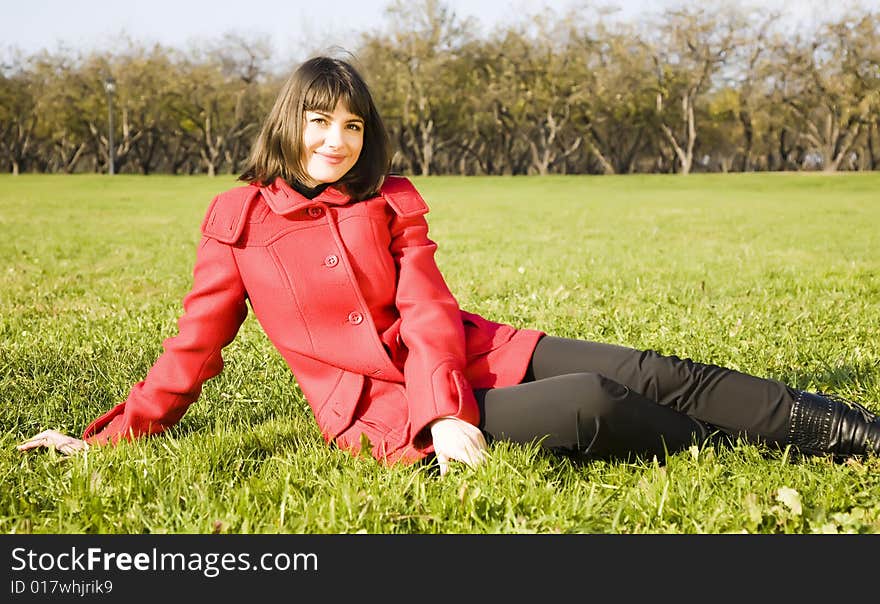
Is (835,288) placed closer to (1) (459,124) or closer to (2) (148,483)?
(2) (148,483)

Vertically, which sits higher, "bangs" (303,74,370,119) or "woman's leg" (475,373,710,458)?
"bangs" (303,74,370,119)

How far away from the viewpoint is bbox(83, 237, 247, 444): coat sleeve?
10.1 feet

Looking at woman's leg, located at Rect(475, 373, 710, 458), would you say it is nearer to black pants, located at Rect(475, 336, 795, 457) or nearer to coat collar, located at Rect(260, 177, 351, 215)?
black pants, located at Rect(475, 336, 795, 457)

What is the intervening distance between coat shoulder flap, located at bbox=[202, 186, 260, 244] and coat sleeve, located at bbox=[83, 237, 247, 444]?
48 millimetres

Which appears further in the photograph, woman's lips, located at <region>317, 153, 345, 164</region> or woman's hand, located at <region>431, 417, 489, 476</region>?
woman's lips, located at <region>317, 153, 345, 164</region>

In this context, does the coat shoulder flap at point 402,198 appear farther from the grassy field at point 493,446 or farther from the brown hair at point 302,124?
the grassy field at point 493,446

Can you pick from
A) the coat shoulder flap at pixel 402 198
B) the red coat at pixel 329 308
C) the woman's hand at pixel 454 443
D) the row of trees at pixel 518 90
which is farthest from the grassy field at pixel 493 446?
the row of trees at pixel 518 90

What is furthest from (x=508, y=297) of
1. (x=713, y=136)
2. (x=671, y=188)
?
(x=713, y=136)

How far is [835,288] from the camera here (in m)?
7.56

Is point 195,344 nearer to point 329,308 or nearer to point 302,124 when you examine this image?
point 329,308

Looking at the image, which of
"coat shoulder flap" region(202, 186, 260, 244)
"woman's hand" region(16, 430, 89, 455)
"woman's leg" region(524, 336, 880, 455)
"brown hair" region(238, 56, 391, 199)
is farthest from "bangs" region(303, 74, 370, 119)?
"woman's hand" region(16, 430, 89, 455)

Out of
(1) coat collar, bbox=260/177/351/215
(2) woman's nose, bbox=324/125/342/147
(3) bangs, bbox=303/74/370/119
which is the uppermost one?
(3) bangs, bbox=303/74/370/119

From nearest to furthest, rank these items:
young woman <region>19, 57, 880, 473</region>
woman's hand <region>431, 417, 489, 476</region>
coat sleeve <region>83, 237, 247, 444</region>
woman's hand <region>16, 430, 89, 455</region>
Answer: woman's hand <region>431, 417, 489, 476</region> → young woman <region>19, 57, 880, 473</region> → coat sleeve <region>83, 237, 247, 444</region> → woman's hand <region>16, 430, 89, 455</region>

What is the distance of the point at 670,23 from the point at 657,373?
5368cm
